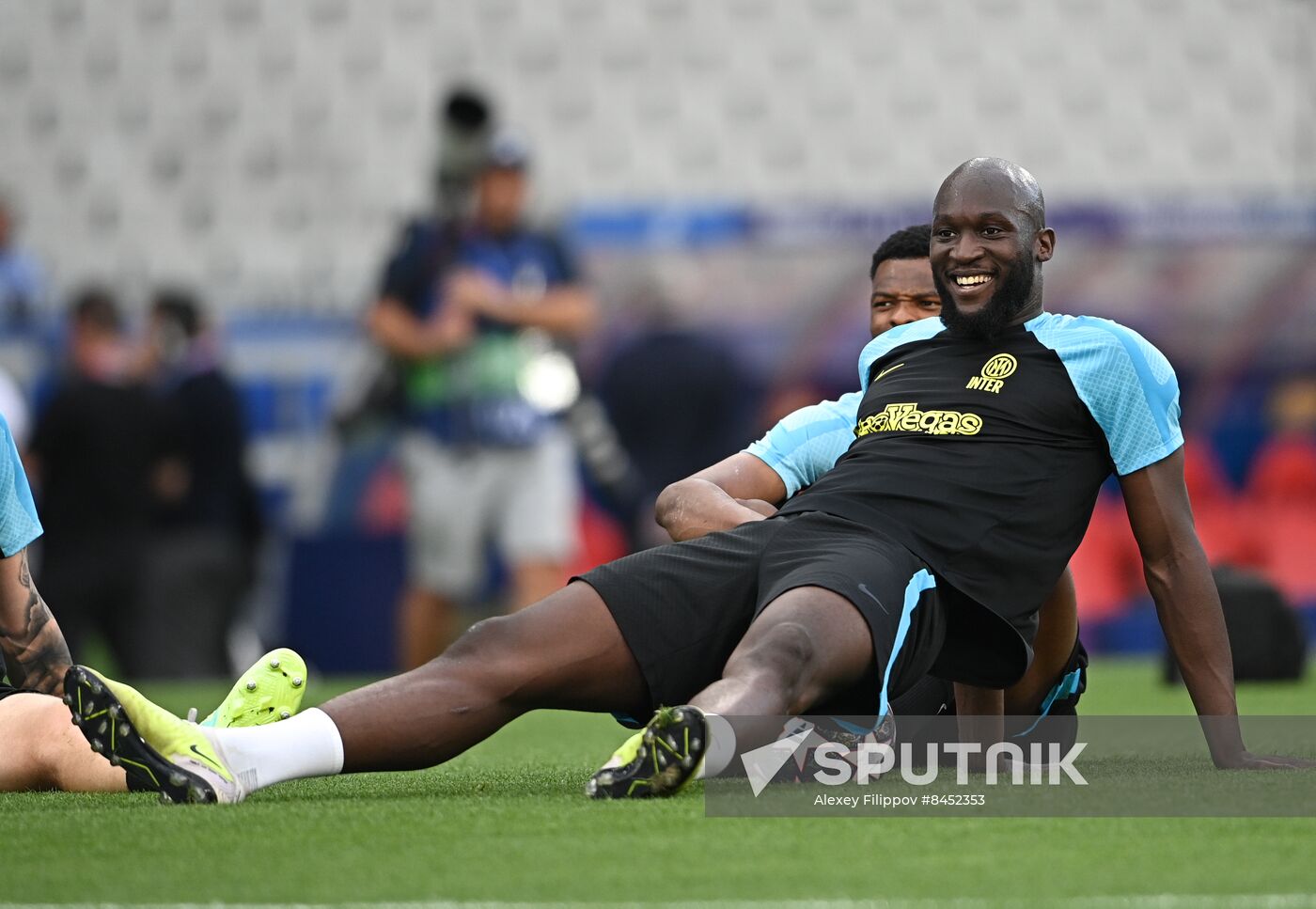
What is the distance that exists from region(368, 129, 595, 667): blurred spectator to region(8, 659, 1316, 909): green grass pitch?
4655 mm

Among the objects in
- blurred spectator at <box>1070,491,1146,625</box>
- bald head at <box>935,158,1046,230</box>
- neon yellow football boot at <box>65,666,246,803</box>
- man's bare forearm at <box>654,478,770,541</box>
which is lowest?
blurred spectator at <box>1070,491,1146,625</box>

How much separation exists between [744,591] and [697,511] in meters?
0.37

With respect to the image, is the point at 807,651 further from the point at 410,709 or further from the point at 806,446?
the point at 806,446

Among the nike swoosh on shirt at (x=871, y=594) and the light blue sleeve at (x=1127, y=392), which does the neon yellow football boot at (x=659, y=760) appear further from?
the light blue sleeve at (x=1127, y=392)

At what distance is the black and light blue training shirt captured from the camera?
13.6 ft

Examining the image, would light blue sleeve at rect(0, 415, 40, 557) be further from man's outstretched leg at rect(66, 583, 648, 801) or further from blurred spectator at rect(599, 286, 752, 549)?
blurred spectator at rect(599, 286, 752, 549)

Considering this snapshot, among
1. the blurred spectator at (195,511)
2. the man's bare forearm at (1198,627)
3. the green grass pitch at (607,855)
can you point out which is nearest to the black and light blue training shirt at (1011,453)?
the man's bare forearm at (1198,627)

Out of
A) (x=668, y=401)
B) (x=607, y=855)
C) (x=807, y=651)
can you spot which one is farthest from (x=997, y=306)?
(x=668, y=401)

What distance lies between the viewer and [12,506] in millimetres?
4406

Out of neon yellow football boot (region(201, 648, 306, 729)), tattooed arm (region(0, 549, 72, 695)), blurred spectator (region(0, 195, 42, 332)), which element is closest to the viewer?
neon yellow football boot (region(201, 648, 306, 729))

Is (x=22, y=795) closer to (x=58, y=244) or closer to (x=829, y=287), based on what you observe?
(x=829, y=287)

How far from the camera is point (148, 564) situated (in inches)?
414

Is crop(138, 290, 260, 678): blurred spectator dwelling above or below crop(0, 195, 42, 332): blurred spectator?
below

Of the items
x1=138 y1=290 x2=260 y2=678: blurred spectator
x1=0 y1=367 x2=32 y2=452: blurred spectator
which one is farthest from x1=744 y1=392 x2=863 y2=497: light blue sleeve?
x1=138 y1=290 x2=260 y2=678: blurred spectator
